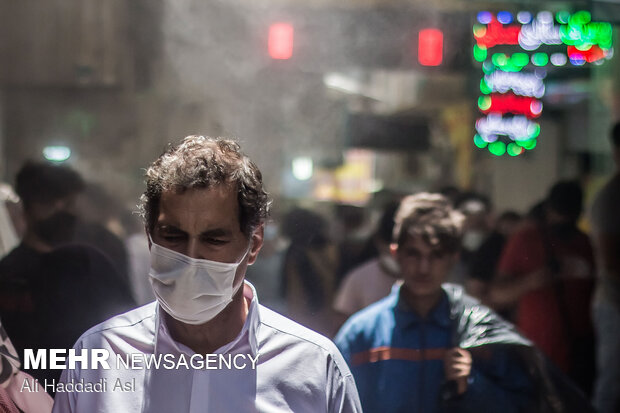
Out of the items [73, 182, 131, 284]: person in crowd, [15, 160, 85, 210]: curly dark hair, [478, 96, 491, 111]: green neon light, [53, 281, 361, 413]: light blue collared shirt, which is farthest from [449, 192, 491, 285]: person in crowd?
[15, 160, 85, 210]: curly dark hair

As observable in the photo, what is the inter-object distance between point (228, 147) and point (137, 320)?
27.2 inches

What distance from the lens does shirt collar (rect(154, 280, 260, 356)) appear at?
249 centimetres

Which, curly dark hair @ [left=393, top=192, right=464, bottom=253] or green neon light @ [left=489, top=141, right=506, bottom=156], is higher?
green neon light @ [left=489, top=141, right=506, bottom=156]

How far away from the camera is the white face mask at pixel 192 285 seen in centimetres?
240

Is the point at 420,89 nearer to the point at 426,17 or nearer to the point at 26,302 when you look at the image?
the point at 426,17

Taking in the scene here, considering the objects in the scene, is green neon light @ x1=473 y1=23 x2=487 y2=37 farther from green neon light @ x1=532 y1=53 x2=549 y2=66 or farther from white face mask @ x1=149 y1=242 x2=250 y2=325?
white face mask @ x1=149 y1=242 x2=250 y2=325

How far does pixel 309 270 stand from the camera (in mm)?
3311

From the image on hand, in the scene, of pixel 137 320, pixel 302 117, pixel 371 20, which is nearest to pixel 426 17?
pixel 371 20

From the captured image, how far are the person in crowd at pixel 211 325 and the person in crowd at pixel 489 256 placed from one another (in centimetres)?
107

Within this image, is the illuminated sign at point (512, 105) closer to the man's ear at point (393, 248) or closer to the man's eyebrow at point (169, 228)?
the man's ear at point (393, 248)

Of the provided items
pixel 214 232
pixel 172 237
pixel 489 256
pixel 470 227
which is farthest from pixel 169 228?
pixel 489 256

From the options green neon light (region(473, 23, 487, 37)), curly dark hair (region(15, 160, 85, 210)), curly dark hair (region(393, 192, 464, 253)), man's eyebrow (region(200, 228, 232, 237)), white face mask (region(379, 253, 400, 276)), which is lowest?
white face mask (region(379, 253, 400, 276))

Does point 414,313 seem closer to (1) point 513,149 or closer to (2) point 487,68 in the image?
(1) point 513,149

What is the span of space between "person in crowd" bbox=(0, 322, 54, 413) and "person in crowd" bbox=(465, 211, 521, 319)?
1.81 metres
